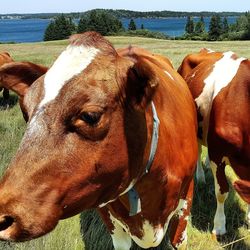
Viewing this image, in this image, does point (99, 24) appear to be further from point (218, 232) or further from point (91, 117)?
point (91, 117)

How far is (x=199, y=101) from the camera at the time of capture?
15.4ft

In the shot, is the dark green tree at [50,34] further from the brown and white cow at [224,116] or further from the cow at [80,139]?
the cow at [80,139]

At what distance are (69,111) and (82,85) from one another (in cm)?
14

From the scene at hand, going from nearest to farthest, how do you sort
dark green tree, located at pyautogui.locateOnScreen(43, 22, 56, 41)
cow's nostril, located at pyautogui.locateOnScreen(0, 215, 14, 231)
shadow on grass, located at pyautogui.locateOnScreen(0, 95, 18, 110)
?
cow's nostril, located at pyautogui.locateOnScreen(0, 215, 14, 231)
shadow on grass, located at pyautogui.locateOnScreen(0, 95, 18, 110)
dark green tree, located at pyautogui.locateOnScreen(43, 22, 56, 41)

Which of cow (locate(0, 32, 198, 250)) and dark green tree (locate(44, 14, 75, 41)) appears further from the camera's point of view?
dark green tree (locate(44, 14, 75, 41))

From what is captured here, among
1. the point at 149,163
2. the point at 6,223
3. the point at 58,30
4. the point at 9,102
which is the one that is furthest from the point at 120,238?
the point at 58,30

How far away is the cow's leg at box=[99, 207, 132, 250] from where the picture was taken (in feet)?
11.4

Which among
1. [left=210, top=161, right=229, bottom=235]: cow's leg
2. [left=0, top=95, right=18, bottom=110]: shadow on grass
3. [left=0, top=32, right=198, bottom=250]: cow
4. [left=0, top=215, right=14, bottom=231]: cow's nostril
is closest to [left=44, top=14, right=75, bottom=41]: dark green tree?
[left=0, top=95, right=18, bottom=110]: shadow on grass

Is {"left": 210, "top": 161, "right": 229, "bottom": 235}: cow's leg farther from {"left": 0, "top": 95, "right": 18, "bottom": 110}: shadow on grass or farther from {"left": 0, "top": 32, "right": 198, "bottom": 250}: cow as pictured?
{"left": 0, "top": 95, "right": 18, "bottom": 110}: shadow on grass

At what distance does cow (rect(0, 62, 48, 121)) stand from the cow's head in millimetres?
444

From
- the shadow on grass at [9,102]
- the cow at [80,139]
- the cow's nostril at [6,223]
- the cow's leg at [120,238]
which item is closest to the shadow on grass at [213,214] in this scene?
the cow's leg at [120,238]

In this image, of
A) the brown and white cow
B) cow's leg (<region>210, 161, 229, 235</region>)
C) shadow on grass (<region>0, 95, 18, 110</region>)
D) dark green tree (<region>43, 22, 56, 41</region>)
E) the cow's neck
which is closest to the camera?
the cow's neck

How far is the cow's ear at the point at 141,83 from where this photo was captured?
2.09m

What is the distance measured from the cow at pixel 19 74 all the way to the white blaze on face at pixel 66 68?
1.72ft
